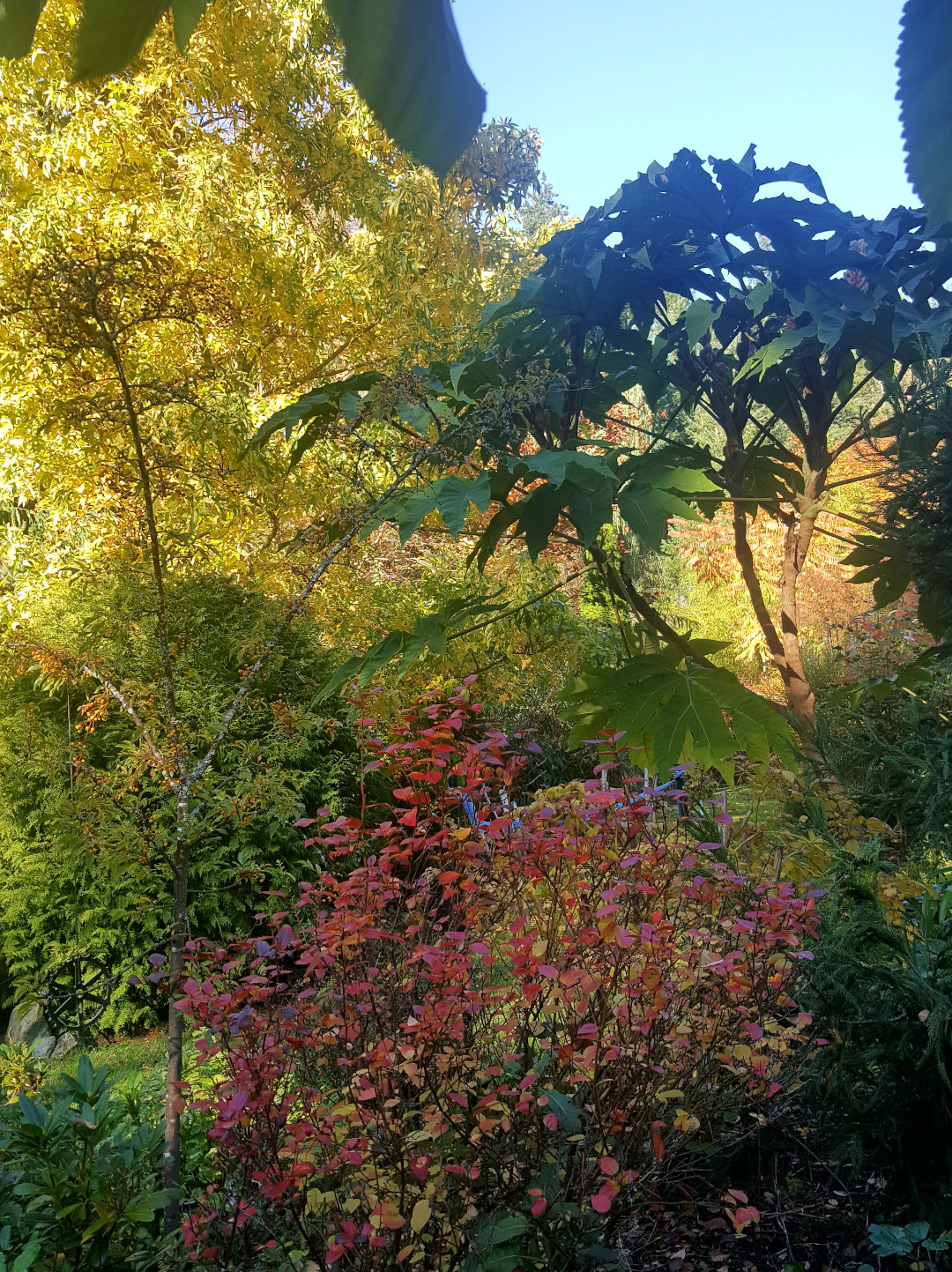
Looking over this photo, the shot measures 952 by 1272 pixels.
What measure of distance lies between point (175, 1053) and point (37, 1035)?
257cm

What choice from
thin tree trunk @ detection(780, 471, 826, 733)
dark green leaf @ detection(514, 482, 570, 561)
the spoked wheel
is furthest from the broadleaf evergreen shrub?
dark green leaf @ detection(514, 482, 570, 561)

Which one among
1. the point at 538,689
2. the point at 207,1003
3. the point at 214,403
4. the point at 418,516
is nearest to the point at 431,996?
the point at 207,1003

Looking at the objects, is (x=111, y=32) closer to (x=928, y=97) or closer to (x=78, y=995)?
(x=928, y=97)

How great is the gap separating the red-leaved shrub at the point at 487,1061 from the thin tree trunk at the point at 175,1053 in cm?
7

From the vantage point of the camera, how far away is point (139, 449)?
8.38 ft

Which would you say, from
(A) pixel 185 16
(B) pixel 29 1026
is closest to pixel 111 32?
(A) pixel 185 16

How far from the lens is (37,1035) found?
14.1 feet

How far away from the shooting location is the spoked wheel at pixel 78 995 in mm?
4133

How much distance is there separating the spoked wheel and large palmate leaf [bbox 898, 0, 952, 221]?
450 centimetres

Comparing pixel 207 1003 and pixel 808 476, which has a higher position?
pixel 808 476

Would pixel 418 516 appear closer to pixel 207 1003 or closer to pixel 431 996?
pixel 431 996

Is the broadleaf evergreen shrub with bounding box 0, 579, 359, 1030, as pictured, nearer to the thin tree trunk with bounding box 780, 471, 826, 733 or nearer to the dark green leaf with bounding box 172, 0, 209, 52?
the thin tree trunk with bounding box 780, 471, 826, 733

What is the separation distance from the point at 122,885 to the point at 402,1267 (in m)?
2.94

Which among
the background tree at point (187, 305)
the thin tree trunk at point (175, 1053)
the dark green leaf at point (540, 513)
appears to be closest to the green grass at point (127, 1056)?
the background tree at point (187, 305)
